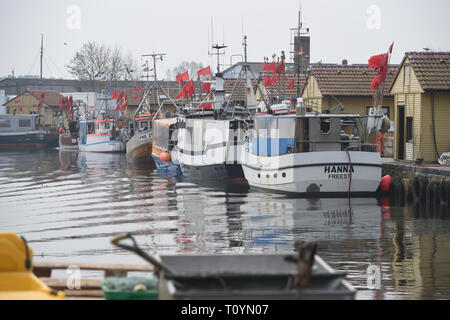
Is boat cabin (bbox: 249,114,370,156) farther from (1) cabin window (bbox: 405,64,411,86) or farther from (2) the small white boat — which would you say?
(2) the small white boat

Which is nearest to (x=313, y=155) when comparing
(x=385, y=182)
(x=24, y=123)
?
(x=385, y=182)

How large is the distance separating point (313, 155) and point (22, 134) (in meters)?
50.1

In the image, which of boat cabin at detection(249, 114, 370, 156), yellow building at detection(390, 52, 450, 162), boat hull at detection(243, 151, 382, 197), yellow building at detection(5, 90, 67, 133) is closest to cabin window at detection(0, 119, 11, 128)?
yellow building at detection(5, 90, 67, 133)

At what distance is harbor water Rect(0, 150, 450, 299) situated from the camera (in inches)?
471

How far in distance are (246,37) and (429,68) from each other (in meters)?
7.24

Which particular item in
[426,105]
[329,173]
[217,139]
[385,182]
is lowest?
[385,182]

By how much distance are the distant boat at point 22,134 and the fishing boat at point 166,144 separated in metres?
31.2

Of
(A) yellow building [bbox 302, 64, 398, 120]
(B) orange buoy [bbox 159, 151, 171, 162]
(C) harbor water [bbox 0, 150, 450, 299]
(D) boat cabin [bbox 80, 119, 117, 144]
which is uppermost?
(A) yellow building [bbox 302, 64, 398, 120]

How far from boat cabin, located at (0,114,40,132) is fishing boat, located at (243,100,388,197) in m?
48.4

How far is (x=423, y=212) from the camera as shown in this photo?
19.2 metres

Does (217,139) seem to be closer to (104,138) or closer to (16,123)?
(104,138)

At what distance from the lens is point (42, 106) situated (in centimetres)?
8175

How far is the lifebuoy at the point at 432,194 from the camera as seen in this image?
19.9 meters
